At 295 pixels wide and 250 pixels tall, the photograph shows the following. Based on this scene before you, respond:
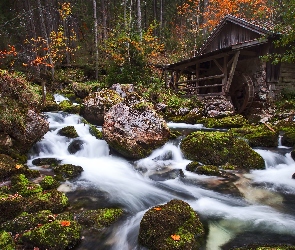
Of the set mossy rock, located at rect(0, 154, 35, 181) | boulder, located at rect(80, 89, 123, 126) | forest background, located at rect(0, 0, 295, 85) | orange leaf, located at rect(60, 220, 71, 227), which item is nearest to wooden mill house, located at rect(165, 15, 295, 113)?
forest background, located at rect(0, 0, 295, 85)

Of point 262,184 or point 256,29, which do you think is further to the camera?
point 256,29

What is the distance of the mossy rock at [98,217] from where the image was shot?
4.72 metres

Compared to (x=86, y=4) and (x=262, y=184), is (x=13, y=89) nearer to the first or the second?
(x=262, y=184)

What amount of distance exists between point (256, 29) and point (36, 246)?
1499cm

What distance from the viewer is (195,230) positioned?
4344 millimetres

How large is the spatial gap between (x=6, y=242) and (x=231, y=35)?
17653 mm

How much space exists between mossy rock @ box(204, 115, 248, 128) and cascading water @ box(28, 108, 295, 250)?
3.79 meters

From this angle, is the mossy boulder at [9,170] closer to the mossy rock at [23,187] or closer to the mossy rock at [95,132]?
the mossy rock at [23,187]

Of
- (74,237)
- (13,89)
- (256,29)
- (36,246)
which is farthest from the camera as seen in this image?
(256,29)

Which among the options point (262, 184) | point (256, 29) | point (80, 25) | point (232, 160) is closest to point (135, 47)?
point (256, 29)

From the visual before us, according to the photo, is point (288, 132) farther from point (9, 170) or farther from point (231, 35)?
point (231, 35)

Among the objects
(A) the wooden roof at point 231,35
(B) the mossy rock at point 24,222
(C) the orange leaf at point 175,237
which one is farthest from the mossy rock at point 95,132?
(A) the wooden roof at point 231,35

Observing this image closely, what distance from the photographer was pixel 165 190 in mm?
6535

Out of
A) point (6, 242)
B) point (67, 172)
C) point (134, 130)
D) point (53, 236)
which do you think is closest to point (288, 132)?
point (134, 130)
